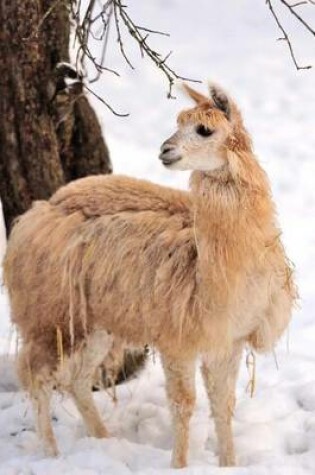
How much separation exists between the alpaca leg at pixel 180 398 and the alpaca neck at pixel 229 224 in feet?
1.28

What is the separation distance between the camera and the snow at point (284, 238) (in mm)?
4488

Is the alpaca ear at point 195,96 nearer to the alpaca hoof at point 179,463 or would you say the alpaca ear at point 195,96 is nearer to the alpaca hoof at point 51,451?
the alpaca hoof at point 179,463

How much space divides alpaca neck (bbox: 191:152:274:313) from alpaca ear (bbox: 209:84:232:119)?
22 centimetres

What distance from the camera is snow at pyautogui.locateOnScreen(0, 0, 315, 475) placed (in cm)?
449

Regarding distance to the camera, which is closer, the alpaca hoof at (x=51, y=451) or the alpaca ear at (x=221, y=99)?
the alpaca ear at (x=221, y=99)

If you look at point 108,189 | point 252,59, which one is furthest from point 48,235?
point 252,59

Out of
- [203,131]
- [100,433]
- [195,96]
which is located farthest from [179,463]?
[195,96]

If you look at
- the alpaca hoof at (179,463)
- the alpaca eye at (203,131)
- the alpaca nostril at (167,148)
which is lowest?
the alpaca hoof at (179,463)

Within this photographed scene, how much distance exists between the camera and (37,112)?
5.53 m

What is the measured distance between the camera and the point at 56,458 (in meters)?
4.31

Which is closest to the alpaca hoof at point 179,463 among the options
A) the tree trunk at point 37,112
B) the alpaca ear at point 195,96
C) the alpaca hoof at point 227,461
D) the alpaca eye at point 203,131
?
the alpaca hoof at point 227,461

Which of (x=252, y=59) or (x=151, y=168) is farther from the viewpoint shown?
(x=252, y=59)

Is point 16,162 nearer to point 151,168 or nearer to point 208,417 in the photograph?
point 208,417

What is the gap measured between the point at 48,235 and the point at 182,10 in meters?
7.36
